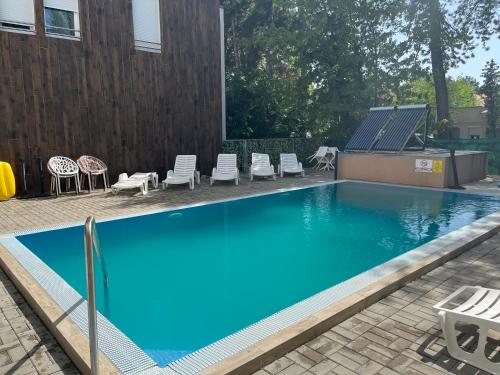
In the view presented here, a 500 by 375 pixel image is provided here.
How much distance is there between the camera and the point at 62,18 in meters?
10.4

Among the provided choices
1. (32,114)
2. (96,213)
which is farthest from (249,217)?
(32,114)

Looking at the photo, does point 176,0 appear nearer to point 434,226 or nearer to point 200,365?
point 434,226

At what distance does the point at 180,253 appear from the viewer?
580 centimetres

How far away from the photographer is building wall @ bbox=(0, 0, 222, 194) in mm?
9789

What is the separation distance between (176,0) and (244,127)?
231 inches

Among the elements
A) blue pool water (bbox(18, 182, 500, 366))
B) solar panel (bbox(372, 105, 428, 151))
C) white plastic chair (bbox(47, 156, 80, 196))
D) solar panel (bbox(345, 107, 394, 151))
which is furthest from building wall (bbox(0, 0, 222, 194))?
solar panel (bbox(372, 105, 428, 151))

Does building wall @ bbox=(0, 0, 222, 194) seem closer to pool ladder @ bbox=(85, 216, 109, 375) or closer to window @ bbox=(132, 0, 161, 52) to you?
window @ bbox=(132, 0, 161, 52)

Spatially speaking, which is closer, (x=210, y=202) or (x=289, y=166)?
(x=210, y=202)

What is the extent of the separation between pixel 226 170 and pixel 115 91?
12.7 feet

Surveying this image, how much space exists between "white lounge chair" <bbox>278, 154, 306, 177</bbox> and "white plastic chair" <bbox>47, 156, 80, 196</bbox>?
6.40m

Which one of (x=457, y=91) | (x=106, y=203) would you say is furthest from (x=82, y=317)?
(x=457, y=91)

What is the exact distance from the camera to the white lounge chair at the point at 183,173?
35.6 feet

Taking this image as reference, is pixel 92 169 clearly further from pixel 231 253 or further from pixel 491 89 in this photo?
pixel 491 89

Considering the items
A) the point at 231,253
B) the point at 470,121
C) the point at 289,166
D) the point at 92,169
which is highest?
the point at 470,121
